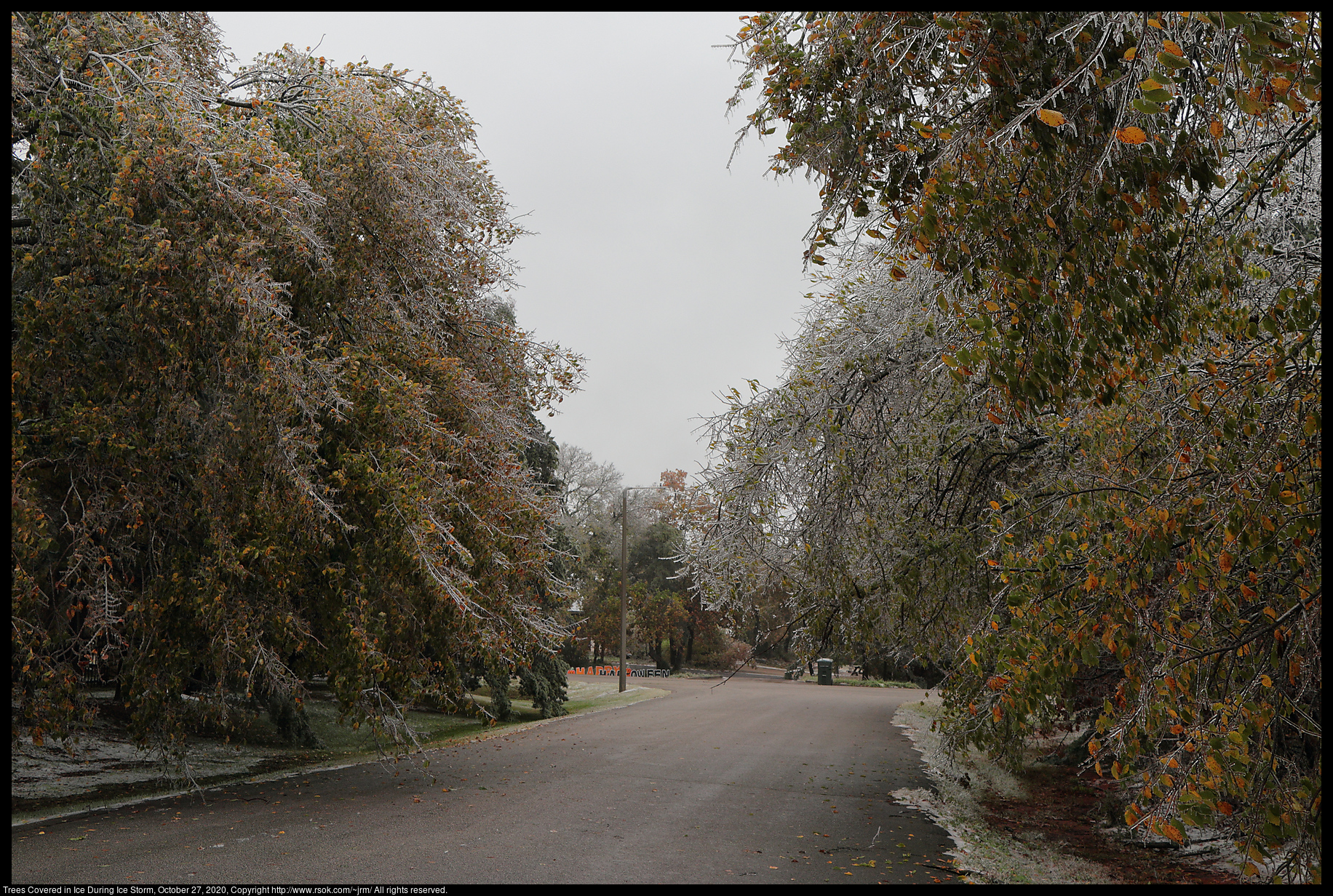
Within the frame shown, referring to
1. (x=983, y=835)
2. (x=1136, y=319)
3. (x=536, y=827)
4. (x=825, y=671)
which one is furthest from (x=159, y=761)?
(x=825, y=671)

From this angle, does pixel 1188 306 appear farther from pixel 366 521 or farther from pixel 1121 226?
pixel 366 521

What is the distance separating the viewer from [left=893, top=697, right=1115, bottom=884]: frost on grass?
7285mm

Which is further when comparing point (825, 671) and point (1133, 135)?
point (825, 671)

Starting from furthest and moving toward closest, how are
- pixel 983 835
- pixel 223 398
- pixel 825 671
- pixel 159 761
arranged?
pixel 825 671 → pixel 159 761 → pixel 983 835 → pixel 223 398

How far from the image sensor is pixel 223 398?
8156 millimetres

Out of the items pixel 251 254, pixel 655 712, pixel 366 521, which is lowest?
pixel 655 712

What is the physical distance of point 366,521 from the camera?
947 centimetres

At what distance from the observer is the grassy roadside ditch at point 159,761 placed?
9781 mm

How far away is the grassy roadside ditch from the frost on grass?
216 inches

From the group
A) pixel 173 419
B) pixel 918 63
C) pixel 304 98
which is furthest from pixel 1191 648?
pixel 304 98

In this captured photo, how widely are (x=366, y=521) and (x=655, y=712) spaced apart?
14257 mm

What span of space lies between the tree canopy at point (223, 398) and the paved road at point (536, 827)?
112 cm

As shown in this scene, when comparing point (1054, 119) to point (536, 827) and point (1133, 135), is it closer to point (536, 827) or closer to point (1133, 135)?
point (1133, 135)

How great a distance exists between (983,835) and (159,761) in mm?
10475
